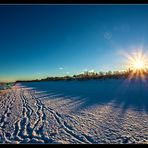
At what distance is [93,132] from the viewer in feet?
20.6

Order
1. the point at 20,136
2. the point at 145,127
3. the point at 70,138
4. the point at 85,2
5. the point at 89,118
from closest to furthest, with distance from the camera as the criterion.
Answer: the point at 85,2, the point at 70,138, the point at 20,136, the point at 145,127, the point at 89,118

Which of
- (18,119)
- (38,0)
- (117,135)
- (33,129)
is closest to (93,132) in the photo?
(117,135)

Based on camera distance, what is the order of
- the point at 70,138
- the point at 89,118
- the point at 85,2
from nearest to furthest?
the point at 85,2, the point at 70,138, the point at 89,118

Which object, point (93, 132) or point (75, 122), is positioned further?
point (75, 122)

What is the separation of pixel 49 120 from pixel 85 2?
583 cm

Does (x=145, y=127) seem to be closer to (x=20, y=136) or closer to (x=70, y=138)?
(x=70, y=138)

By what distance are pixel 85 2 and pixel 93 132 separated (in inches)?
164

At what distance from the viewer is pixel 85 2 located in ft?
10.8

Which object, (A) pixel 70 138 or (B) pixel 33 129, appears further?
(B) pixel 33 129

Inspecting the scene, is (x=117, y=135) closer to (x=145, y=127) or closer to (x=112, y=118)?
(x=145, y=127)

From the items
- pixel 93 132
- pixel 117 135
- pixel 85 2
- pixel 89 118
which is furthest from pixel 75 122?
pixel 85 2

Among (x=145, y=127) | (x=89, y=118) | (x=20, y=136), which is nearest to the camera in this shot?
(x=20, y=136)

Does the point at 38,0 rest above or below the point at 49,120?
above

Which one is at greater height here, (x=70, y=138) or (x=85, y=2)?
(x=85, y=2)
